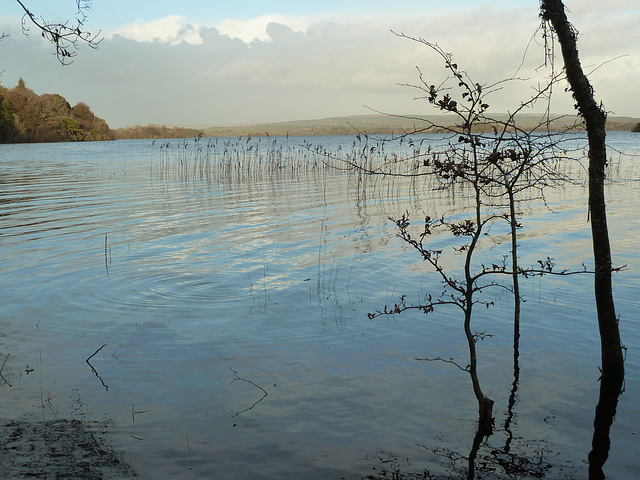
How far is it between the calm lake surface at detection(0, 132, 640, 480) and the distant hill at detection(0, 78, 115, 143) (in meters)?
Answer: 87.0

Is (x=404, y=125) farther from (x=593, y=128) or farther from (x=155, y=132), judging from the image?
(x=593, y=128)

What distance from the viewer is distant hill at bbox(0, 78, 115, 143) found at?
8925 cm

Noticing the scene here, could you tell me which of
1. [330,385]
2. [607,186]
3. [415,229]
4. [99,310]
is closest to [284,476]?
[330,385]

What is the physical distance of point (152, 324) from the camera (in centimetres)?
805

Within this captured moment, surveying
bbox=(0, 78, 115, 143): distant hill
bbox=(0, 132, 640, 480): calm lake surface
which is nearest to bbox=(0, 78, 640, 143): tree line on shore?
bbox=(0, 78, 115, 143): distant hill

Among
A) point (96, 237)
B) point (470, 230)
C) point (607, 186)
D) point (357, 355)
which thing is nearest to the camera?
point (470, 230)

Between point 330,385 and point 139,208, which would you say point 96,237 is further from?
point 330,385

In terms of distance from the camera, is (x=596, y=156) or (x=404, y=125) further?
(x=404, y=125)

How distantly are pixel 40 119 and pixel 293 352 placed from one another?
10630 centimetres

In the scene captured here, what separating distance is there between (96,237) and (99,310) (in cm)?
634

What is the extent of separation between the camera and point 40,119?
98.3 metres

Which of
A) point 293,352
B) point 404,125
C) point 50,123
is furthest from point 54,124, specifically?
point 293,352

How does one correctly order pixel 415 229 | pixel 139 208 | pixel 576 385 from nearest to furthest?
pixel 576 385
pixel 415 229
pixel 139 208

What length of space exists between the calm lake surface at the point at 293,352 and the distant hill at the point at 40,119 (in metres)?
87.0
